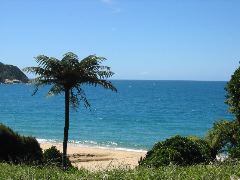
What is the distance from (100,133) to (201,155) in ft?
184

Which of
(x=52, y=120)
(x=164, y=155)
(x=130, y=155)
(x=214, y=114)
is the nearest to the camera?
(x=164, y=155)

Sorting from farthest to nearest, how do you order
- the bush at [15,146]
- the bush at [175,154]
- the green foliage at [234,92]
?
1. the bush at [15,146]
2. the green foliage at [234,92]
3. the bush at [175,154]

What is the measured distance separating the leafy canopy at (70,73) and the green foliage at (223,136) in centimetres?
628

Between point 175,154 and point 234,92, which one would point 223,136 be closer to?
point 234,92

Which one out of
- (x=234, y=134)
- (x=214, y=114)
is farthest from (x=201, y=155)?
(x=214, y=114)

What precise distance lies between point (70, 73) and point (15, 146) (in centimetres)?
505

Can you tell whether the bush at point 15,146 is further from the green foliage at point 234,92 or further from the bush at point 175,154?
the green foliage at point 234,92

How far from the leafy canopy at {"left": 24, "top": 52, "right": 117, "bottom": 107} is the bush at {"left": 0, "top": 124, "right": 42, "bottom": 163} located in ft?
12.0

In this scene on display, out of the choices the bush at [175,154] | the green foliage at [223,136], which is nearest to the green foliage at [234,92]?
the green foliage at [223,136]

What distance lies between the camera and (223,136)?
25.9 meters

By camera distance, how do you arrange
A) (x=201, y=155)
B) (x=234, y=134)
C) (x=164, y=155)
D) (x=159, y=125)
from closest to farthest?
(x=164, y=155)
(x=201, y=155)
(x=234, y=134)
(x=159, y=125)

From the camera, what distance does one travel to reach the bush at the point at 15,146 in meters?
23.6

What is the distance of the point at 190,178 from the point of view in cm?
922

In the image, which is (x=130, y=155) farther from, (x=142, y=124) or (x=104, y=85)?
(x=142, y=124)
